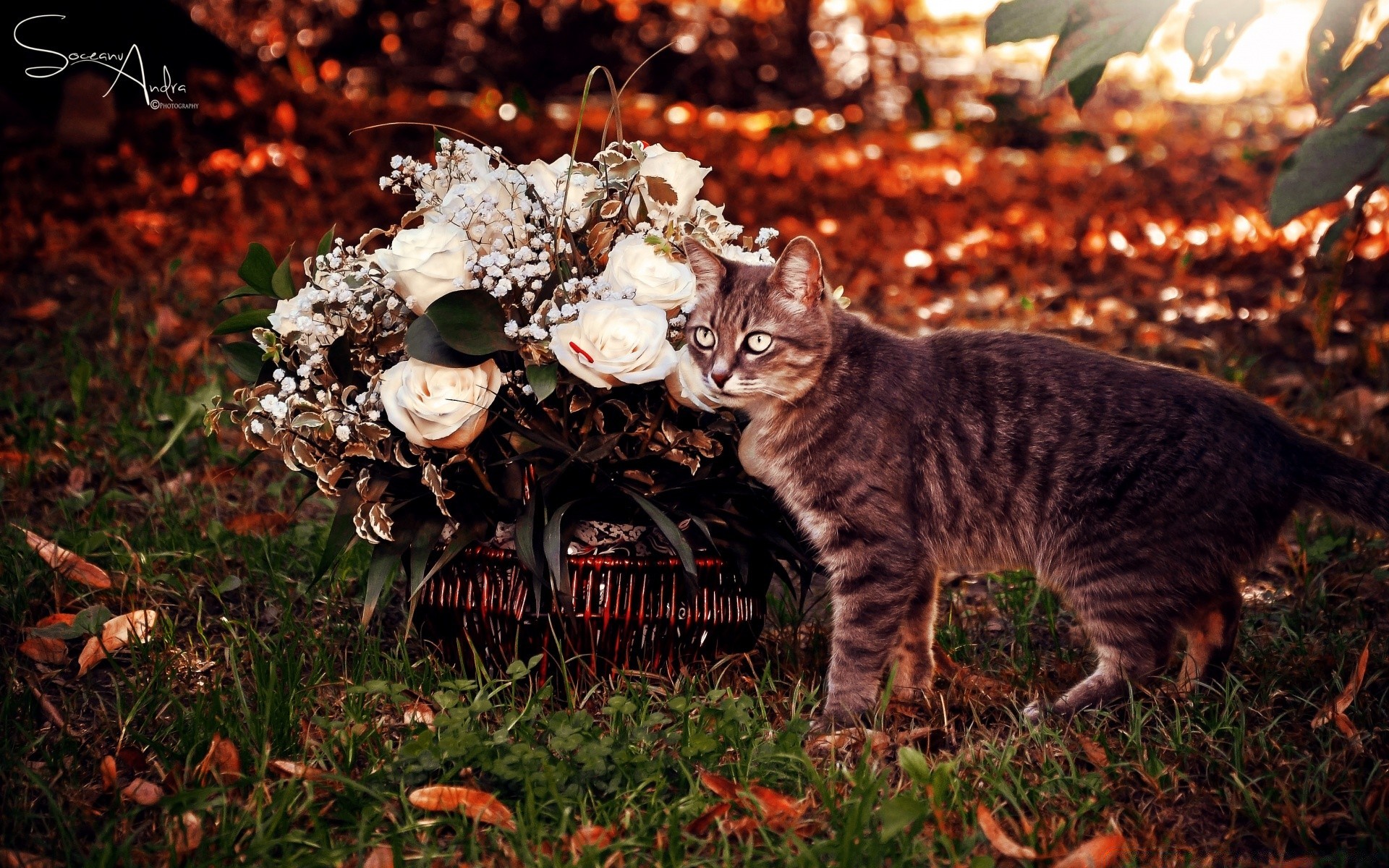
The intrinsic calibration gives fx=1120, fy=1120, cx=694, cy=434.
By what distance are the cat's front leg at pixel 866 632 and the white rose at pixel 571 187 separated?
1.03 metres

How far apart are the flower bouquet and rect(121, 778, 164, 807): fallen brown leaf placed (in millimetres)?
529

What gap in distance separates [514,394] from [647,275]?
41 centimetres

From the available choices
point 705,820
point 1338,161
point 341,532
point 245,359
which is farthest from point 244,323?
point 1338,161

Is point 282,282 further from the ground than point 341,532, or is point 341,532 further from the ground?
point 282,282

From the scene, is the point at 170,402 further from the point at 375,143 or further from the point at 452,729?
the point at 375,143

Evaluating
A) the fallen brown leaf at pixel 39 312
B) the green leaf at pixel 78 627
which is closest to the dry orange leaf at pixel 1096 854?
the green leaf at pixel 78 627

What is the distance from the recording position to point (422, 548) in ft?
7.92

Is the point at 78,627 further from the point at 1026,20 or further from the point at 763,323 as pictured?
the point at 1026,20

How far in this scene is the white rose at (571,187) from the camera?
2.55 m

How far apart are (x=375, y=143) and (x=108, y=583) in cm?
509

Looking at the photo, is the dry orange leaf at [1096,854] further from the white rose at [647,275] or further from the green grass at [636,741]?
the white rose at [647,275]

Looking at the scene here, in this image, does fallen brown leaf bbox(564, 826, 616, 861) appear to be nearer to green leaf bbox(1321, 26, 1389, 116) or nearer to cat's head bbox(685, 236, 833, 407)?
cat's head bbox(685, 236, 833, 407)

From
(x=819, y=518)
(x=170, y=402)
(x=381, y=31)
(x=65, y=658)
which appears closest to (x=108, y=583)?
(x=65, y=658)

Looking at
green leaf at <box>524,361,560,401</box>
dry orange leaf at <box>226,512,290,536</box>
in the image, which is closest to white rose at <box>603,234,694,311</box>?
green leaf at <box>524,361,560,401</box>
